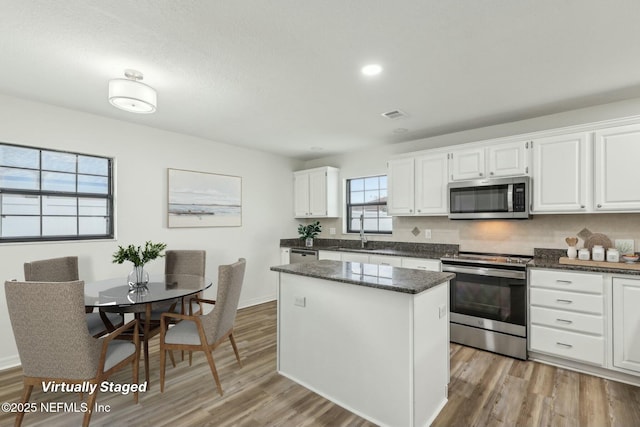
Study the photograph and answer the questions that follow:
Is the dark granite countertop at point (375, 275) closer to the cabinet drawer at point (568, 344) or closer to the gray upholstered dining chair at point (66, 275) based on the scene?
the cabinet drawer at point (568, 344)

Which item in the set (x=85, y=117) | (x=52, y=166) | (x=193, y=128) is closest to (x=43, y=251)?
(x=52, y=166)

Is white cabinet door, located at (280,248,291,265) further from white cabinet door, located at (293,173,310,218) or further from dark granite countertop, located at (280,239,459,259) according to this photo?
white cabinet door, located at (293,173,310,218)

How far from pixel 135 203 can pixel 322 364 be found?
115 inches

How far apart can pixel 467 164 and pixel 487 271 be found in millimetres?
1249

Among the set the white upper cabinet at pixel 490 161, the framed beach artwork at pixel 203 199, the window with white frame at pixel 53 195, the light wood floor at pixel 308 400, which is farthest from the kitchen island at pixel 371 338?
the window with white frame at pixel 53 195

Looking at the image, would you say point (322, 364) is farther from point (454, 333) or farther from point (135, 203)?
point (135, 203)

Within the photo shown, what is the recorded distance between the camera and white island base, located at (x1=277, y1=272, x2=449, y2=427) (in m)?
1.93

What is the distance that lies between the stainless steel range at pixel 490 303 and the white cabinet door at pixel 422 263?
0.29ft

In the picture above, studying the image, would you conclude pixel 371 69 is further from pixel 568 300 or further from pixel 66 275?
pixel 66 275

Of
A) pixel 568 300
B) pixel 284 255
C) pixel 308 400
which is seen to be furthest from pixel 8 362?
pixel 568 300

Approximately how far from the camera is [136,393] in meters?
2.27

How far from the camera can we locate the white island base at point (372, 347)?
6.33 ft

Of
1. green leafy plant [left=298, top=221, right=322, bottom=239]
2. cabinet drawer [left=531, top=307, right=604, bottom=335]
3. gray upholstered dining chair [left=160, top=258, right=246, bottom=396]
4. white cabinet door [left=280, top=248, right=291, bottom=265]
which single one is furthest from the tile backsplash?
gray upholstered dining chair [left=160, top=258, right=246, bottom=396]

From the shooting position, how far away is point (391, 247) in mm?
4668
